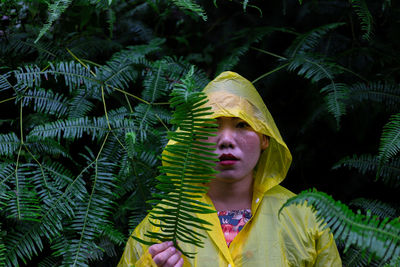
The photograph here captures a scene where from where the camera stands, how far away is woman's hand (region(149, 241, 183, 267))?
1312 mm

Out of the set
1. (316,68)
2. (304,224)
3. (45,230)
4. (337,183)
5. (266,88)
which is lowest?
(337,183)

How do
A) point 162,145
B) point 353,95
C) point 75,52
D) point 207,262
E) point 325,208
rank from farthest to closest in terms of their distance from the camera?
point 75,52, point 353,95, point 162,145, point 207,262, point 325,208

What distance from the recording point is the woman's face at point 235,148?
154cm

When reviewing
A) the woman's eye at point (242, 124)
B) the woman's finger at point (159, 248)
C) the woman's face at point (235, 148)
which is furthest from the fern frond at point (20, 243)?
the woman's eye at point (242, 124)

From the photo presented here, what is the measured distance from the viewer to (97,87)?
212 cm

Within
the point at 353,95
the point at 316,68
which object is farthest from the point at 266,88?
the point at 353,95

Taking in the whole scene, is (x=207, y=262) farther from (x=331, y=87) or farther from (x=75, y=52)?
(x=75, y=52)

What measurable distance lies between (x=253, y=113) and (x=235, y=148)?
0.59 feet

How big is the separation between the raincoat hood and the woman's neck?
91mm

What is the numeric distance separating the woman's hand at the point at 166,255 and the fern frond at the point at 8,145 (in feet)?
3.03

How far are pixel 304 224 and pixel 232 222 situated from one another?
0.29 meters

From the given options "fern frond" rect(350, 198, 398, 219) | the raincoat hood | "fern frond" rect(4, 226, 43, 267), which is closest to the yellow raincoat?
the raincoat hood

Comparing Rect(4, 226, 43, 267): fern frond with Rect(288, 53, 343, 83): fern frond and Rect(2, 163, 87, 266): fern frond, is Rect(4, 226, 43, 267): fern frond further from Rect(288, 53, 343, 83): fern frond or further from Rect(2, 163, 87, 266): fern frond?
Rect(288, 53, 343, 83): fern frond

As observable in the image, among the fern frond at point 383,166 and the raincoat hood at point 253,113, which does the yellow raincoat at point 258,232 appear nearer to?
the raincoat hood at point 253,113
